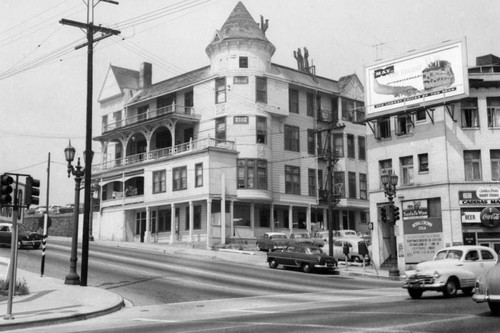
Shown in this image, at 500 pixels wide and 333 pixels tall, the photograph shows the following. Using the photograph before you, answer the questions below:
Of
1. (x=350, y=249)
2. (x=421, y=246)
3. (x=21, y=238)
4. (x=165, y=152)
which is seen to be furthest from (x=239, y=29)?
→ (x=21, y=238)

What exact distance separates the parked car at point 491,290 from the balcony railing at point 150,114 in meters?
41.8

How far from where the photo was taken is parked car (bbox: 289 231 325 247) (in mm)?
41319

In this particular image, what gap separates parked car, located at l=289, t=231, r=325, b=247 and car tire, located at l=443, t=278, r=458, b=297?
17928mm

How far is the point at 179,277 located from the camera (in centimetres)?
2755

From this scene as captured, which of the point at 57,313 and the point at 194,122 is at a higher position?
the point at 194,122

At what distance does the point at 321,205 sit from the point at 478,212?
22837 millimetres

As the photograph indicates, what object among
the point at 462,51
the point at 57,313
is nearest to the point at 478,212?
the point at 462,51

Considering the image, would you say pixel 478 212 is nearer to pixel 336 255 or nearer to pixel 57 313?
pixel 336 255

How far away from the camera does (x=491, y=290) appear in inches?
506

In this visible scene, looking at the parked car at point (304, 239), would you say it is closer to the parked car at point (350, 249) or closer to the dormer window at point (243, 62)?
the parked car at point (350, 249)

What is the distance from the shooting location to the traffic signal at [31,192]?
15.9 m

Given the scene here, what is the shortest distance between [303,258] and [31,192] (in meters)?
20.3

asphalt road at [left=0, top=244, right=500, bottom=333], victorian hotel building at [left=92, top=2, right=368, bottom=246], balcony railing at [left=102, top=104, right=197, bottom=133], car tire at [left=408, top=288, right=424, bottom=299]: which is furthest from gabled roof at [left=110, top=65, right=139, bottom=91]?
car tire at [left=408, top=288, right=424, bottom=299]

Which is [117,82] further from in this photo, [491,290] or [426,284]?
[491,290]
